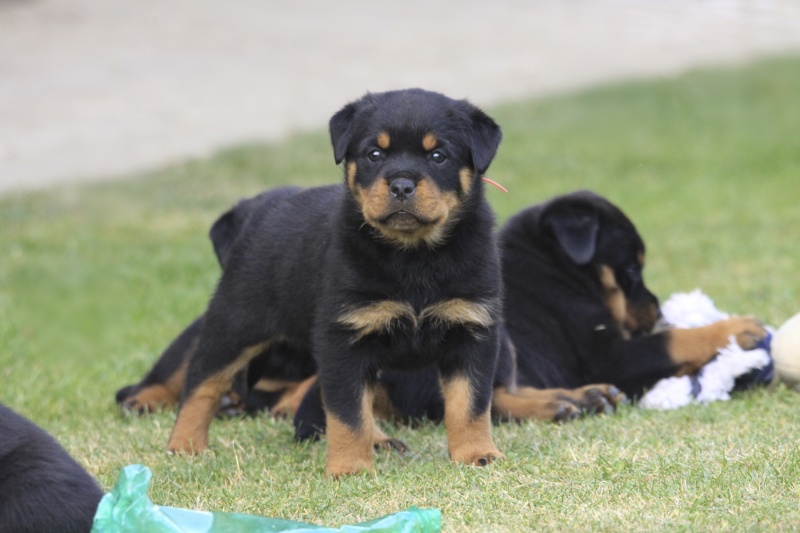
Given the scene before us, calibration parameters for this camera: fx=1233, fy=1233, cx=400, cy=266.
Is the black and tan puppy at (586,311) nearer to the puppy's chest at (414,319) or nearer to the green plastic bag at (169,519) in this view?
the puppy's chest at (414,319)

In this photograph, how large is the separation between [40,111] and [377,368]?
442 inches

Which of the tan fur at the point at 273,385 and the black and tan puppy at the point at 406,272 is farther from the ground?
the black and tan puppy at the point at 406,272

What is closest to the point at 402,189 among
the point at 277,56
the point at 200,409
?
the point at 200,409

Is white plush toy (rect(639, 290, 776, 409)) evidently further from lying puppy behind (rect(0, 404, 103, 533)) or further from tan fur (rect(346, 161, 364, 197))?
lying puppy behind (rect(0, 404, 103, 533))

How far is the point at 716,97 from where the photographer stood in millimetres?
16062

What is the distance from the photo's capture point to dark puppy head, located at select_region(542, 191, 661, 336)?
5.89m

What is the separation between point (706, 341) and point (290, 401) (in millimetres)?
1942

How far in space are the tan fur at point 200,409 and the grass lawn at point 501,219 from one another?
10cm

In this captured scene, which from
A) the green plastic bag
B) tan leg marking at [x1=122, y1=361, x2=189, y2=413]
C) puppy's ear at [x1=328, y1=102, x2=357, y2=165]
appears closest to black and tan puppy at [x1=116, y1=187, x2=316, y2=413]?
tan leg marking at [x1=122, y1=361, x2=189, y2=413]

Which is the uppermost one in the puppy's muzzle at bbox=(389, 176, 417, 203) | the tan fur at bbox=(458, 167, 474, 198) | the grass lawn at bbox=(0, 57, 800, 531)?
the puppy's muzzle at bbox=(389, 176, 417, 203)

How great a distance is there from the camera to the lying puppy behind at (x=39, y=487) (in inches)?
126

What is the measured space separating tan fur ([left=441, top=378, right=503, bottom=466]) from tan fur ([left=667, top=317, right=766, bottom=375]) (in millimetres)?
1559

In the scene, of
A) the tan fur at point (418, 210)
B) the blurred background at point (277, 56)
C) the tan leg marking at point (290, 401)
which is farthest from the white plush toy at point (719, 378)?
the blurred background at point (277, 56)

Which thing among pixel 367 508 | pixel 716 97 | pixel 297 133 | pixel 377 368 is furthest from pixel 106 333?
pixel 716 97
